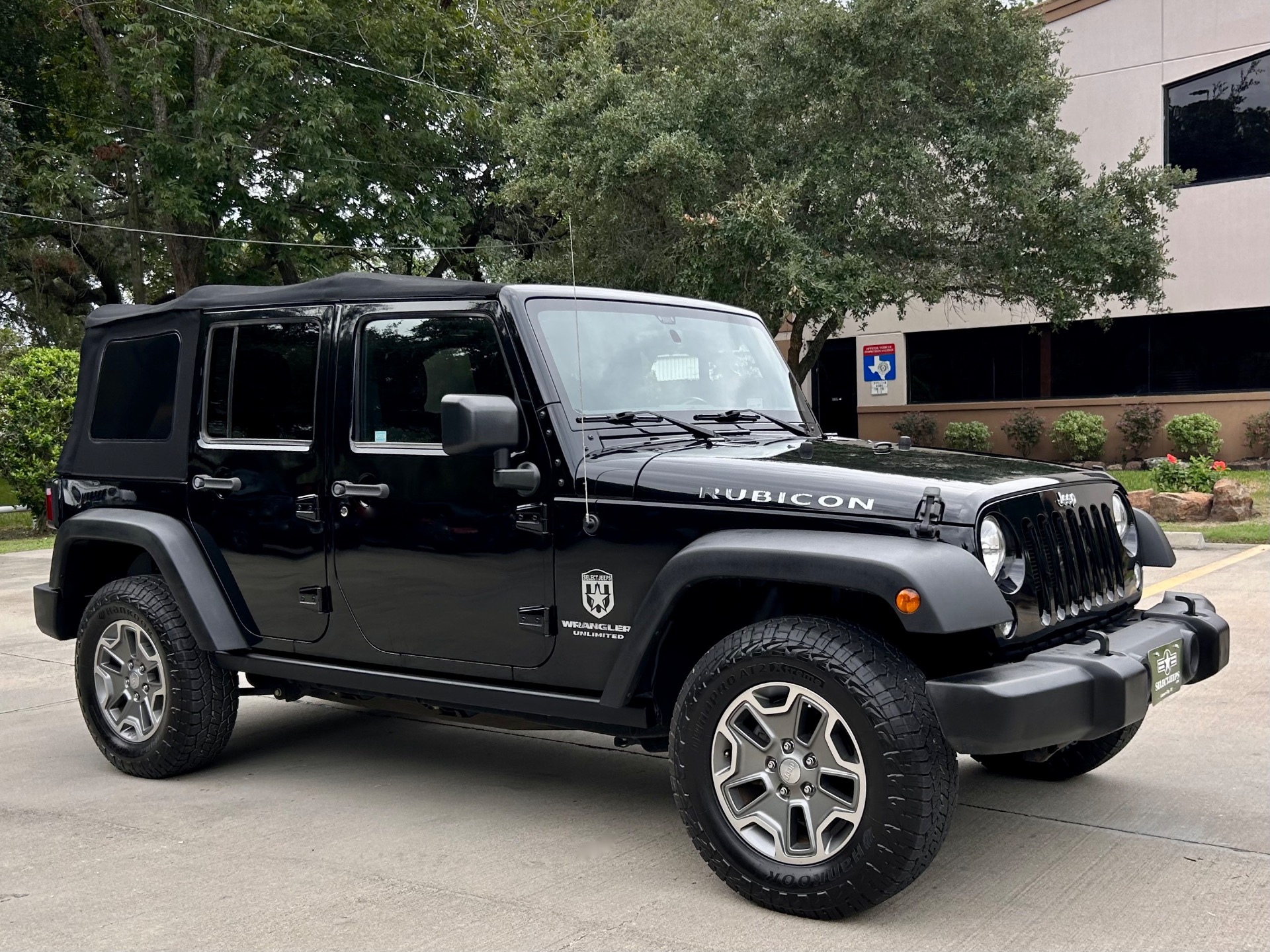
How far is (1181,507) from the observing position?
1457cm

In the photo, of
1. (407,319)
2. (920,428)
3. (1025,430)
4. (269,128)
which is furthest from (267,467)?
(920,428)

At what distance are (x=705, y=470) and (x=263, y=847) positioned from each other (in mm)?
2078

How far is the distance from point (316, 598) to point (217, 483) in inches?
28.1

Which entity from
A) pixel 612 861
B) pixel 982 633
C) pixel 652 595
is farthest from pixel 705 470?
pixel 612 861

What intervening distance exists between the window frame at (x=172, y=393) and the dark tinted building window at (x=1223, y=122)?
69.8 ft

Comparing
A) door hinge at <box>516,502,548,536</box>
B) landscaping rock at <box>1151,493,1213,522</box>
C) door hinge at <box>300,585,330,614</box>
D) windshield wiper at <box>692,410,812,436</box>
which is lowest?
landscaping rock at <box>1151,493,1213,522</box>

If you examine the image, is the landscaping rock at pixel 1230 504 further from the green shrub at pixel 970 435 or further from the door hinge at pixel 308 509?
the door hinge at pixel 308 509

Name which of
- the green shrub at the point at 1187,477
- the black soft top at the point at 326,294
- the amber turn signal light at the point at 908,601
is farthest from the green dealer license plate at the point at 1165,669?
the green shrub at the point at 1187,477

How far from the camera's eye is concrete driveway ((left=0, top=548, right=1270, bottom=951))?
3.61m

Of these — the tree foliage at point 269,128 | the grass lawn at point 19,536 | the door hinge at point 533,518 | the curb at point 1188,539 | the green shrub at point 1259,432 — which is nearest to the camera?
the door hinge at point 533,518

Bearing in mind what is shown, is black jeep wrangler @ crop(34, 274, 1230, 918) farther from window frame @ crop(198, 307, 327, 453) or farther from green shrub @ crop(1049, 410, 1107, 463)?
green shrub @ crop(1049, 410, 1107, 463)

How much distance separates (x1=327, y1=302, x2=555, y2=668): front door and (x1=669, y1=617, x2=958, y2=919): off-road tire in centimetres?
75

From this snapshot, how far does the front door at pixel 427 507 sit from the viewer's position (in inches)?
172

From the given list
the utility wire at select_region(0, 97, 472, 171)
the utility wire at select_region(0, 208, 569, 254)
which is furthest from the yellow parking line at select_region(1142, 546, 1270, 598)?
the utility wire at select_region(0, 97, 472, 171)
